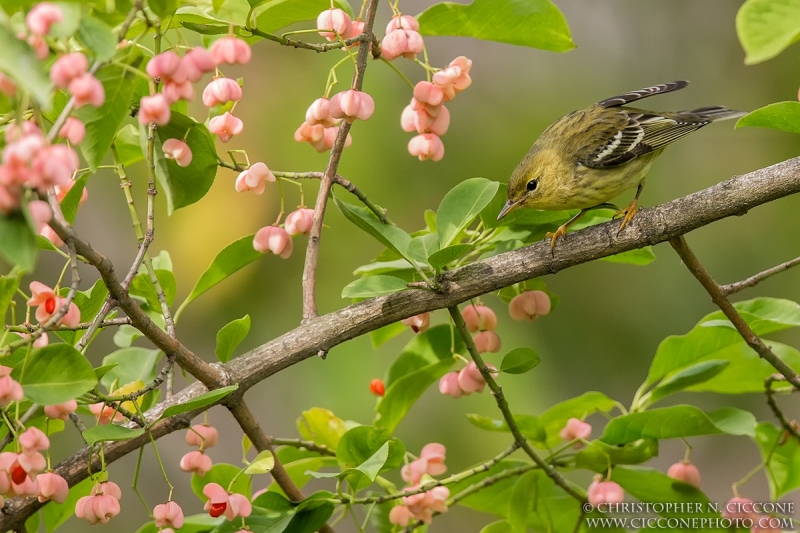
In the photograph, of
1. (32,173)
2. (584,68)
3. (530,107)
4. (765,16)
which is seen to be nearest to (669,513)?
(765,16)

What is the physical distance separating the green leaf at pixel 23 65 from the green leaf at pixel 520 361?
1.07 metres

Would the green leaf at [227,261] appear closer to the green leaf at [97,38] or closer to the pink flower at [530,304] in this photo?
the pink flower at [530,304]

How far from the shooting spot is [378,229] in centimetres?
146

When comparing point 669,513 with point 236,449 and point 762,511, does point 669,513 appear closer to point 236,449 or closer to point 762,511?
A: point 762,511

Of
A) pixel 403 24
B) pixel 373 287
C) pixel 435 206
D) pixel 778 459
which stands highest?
pixel 403 24

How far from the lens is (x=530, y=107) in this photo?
531cm

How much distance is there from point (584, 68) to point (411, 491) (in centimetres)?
454

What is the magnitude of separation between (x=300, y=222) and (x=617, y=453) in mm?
781

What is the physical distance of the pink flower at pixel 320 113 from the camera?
1.48 metres

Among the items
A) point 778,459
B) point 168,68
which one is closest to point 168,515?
point 168,68

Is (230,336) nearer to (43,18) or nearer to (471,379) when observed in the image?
(471,379)

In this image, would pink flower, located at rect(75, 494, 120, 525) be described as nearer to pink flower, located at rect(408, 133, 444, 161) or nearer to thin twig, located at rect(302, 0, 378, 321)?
thin twig, located at rect(302, 0, 378, 321)

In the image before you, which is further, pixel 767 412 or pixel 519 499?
pixel 767 412

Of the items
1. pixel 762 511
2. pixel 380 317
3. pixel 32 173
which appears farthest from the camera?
pixel 762 511
